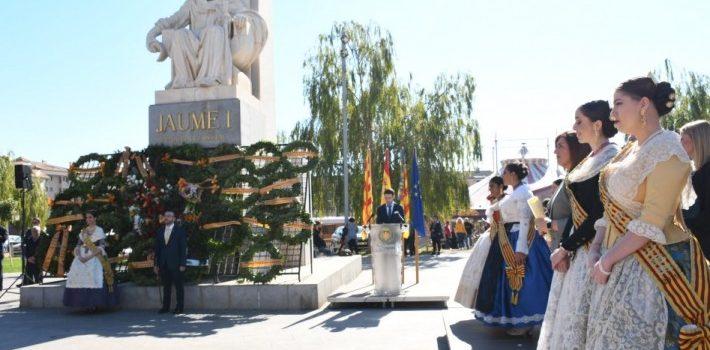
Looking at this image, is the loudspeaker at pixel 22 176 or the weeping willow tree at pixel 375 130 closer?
the loudspeaker at pixel 22 176

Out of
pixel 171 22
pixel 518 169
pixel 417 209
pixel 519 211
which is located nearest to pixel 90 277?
pixel 171 22

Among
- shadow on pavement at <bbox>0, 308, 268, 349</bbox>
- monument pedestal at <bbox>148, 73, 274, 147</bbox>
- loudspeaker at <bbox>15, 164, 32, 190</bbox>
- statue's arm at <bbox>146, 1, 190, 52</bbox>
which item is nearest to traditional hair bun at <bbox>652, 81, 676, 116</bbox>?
shadow on pavement at <bbox>0, 308, 268, 349</bbox>

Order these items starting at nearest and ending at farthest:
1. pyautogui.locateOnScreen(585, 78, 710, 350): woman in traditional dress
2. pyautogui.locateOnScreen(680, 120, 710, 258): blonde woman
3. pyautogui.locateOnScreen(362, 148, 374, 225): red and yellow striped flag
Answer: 1. pyautogui.locateOnScreen(585, 78, 710, 350): woman in traditional dress
2. pyautogui.locateOnScreen(680, 120, 710, 258): blonde woman
3. pyautogui.locateOnScreen(362, 148, 374, 225): red and yellow striped flag

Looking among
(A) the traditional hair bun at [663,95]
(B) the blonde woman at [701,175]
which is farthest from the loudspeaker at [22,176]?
(A) the traditional hair bun at [663,95]

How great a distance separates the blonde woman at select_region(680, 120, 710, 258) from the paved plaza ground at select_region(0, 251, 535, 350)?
211cm

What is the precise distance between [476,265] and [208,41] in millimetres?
7312

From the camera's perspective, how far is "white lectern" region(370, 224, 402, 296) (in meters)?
9.63

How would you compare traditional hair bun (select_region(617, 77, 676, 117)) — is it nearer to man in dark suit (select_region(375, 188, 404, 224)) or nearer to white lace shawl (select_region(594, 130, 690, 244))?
white lace shawl (select_region(594, 130, 690, 244))

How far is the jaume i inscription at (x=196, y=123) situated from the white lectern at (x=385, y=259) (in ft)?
11.6

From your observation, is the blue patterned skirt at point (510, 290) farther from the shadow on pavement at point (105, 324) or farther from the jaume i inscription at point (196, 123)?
the jaume i inscription at point (196, 123)

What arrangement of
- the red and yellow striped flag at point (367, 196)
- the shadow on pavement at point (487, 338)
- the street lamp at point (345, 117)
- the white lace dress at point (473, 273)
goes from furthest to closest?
the street lamp at point (345, 117)
the red and yellow striped flag at point (367, 196)
the white lace dress at point (473, 273)
the shadow on pavement at point (487, 338)

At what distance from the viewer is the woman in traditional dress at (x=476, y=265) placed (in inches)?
280

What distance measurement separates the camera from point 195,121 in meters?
11.9

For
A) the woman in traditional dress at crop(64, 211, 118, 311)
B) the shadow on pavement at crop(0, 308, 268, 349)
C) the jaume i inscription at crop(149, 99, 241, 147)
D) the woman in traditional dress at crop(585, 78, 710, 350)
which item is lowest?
the shadow on pavement at crop(0, 308, 268, 349)
